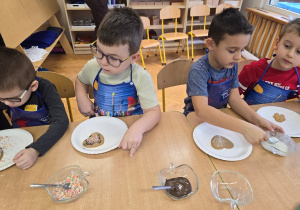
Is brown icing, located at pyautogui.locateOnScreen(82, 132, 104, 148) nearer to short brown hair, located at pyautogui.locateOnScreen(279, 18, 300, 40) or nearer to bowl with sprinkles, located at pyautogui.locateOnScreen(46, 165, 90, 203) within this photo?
bowl with sprinkles, located at pyautogui.locateOnScreen(46, 165, 90, 203)

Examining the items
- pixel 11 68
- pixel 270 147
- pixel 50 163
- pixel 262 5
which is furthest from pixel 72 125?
pixel 262 5

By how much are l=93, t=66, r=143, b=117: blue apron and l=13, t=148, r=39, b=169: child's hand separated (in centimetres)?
49

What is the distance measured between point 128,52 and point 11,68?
1.73ft

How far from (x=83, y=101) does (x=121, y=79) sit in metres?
0.27

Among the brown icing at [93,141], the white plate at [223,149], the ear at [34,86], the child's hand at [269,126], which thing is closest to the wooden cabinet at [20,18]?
the ear at [34,86]

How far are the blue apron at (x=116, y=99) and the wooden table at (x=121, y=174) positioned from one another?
0.31m

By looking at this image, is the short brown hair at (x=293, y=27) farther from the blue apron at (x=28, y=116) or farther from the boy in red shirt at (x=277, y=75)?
the blue apron at (x=28, y=116)

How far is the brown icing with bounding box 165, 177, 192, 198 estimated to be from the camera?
2.30 feet

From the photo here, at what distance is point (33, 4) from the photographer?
2.74 meters

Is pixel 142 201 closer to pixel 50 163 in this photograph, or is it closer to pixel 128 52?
pixel 50 163

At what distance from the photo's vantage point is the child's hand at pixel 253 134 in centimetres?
86

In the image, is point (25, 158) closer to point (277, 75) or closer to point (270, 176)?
point (270, 176)

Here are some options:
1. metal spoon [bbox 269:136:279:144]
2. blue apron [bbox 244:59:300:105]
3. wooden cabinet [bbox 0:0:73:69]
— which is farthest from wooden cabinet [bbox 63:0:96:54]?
metal spoon [bbox 269:136:279:144]

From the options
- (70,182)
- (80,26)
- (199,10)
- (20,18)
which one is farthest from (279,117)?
(80,26)
